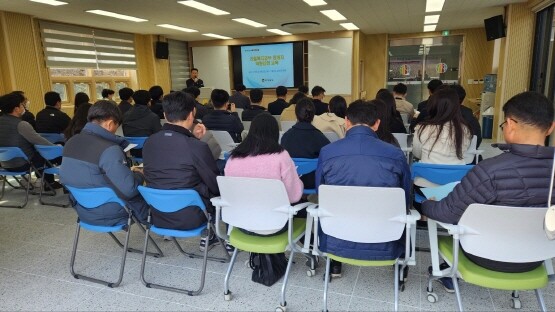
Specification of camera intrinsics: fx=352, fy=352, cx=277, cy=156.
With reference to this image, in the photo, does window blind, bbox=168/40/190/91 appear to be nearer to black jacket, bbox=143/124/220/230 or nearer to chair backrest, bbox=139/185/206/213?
black jacket, bbox=143/124/220/230

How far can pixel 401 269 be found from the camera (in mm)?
2299

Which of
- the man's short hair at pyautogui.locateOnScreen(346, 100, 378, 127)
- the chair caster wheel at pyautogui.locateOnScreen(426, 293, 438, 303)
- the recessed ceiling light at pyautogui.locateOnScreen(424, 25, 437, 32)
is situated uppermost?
the recessed ceiling light at pyautogui.locateOnScreen(424, 25, 437, 32)

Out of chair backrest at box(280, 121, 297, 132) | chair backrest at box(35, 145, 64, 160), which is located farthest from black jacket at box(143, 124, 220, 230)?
chair backrest at box(280, 121, 297, 132)

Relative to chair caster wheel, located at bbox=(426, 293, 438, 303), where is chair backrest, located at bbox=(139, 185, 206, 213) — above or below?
above

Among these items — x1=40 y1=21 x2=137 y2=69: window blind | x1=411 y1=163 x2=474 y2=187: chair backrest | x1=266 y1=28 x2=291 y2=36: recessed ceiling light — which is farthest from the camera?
x1=266 y1=28 x2=291 y2=36: recessed ceiling light

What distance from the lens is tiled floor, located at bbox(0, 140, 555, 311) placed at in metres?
2.22

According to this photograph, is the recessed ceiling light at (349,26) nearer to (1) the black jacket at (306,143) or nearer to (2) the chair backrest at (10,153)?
(1) the black jacket at (306,143)

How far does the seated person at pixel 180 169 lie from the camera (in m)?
2.31

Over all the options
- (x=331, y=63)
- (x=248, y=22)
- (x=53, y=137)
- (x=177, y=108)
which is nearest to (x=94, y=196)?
(x=177, y=108)

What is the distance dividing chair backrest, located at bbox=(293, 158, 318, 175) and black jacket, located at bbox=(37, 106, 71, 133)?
12.4 ft

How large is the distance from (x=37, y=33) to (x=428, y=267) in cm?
861

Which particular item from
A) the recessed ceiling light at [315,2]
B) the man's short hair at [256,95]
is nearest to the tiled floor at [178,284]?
the man's short hair at [256,95]

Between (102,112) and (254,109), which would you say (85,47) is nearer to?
(254,109)

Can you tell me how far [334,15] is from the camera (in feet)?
26.8
